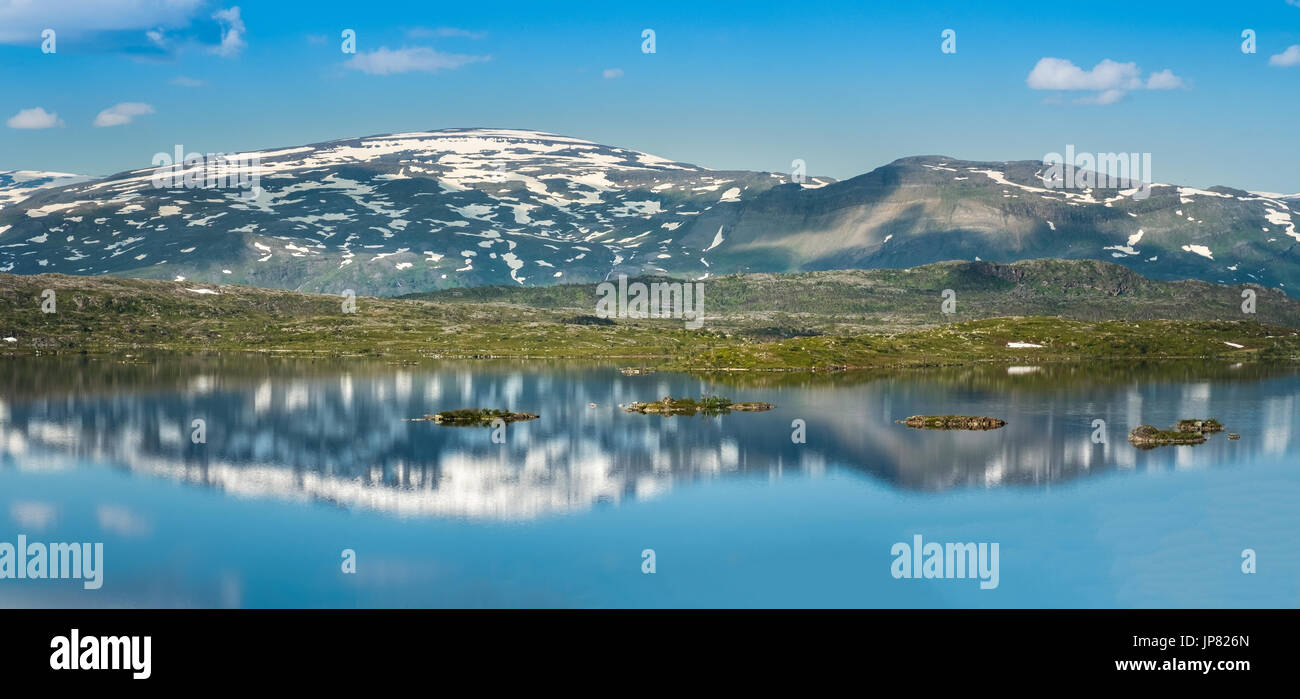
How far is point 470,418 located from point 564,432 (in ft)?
33.2

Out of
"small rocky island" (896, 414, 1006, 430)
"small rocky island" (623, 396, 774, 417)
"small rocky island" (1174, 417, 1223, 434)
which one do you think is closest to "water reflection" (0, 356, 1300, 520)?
"small rocky island" (896, 414, 1006, 430)

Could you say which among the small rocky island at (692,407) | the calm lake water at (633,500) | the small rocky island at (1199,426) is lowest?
the calm lake water at (633,500)

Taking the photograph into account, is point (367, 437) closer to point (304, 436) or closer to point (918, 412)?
point (304, 436)

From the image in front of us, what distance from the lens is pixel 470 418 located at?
103 metres

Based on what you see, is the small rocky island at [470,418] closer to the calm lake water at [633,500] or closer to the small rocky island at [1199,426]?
the calm lake water at [633,500]

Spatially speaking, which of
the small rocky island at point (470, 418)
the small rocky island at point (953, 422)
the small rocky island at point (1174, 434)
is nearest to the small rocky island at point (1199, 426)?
the small rocky island at point (1174, 434)

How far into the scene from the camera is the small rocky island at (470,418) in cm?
10181

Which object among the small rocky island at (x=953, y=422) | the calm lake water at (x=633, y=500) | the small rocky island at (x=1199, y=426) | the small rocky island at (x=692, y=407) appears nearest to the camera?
the calm lake water at (x=633, y=500)

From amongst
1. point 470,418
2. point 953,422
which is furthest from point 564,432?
point 953,422

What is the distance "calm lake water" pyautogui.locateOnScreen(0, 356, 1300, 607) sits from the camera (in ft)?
166

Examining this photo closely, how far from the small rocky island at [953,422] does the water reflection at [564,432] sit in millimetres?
1893

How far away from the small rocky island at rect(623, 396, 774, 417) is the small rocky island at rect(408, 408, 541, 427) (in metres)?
12.9
